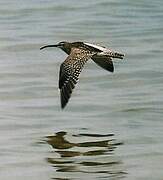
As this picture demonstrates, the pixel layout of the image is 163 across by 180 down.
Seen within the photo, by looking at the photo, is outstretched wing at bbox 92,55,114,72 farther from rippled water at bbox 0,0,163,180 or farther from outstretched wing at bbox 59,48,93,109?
outstretched wing at bbox 59,48,93,109

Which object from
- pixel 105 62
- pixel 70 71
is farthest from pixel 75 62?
pixel 105 62

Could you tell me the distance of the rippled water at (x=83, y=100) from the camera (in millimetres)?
8125

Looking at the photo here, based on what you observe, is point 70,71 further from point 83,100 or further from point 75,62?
point 83,100

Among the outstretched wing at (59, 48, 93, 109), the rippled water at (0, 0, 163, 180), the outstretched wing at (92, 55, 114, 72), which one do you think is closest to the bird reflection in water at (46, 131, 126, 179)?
the rippled water at (0, 0, 163, 180)

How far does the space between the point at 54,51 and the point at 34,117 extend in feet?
11.9

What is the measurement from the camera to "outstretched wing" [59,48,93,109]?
941 centimetres

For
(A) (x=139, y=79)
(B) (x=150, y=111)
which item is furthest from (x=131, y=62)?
(B) (x=150, y=111)

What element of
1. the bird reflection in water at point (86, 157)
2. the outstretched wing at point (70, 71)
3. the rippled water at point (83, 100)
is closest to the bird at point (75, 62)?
the outstretched wing at point (70, 71)

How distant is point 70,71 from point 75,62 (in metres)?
0.27

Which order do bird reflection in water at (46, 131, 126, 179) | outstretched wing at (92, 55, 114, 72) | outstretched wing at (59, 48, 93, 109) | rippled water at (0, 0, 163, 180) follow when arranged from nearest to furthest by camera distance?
bird reflection in water at (46, 131, 126, 179), rippled water at (0, 0, 163, 180), outstretched wing at (59, 48, 93, 109), outstretched wing at (92, 55, 114, 72)

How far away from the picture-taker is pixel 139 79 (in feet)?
38.2

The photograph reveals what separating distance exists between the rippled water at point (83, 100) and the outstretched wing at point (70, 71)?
1.05ft

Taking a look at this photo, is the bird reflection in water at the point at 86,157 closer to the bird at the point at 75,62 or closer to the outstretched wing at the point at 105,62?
the bird at the point at 75,62

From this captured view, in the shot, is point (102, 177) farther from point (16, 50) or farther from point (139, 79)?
point (16, 50)
